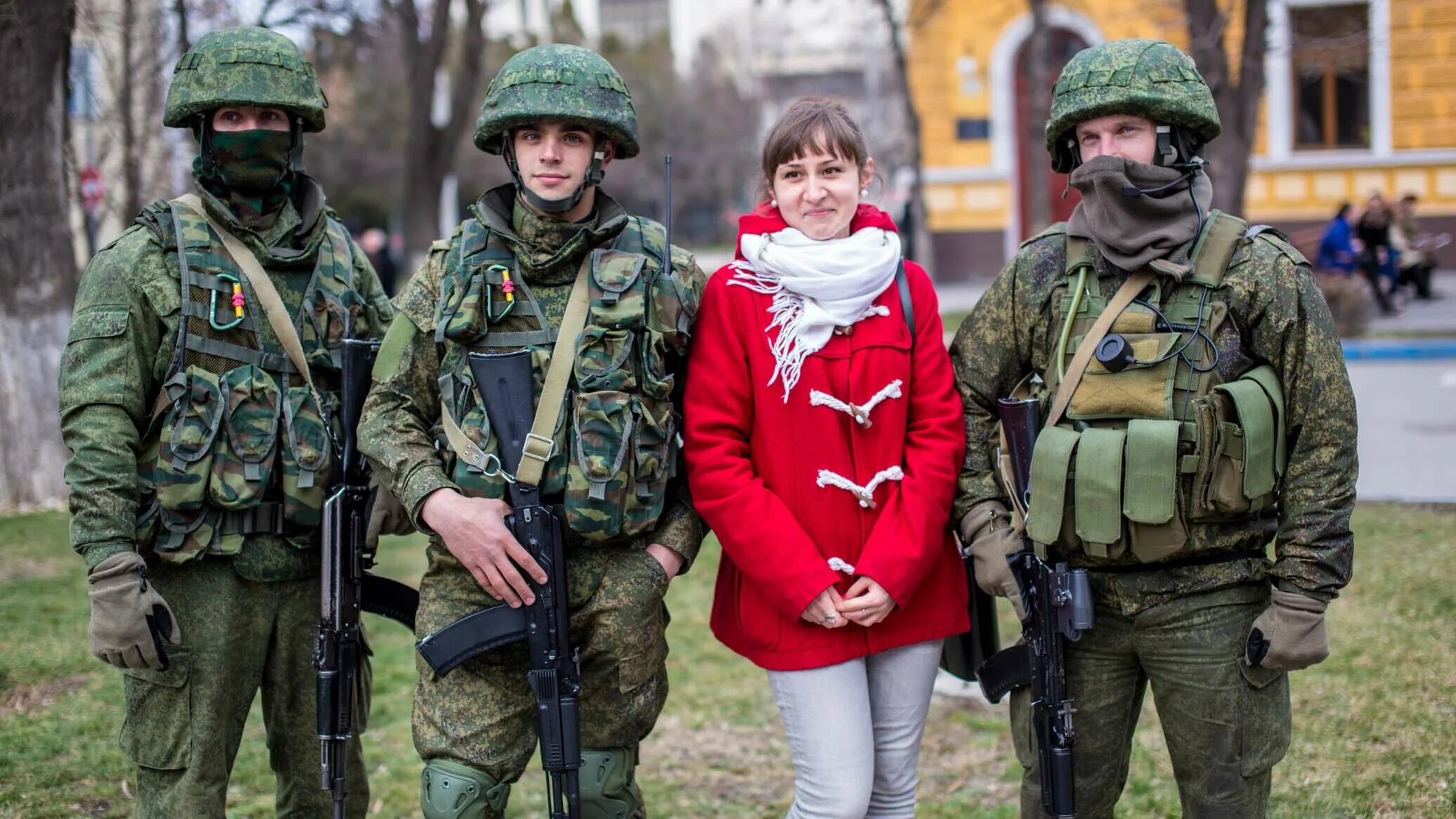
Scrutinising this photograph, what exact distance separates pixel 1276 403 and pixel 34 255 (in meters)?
7.62

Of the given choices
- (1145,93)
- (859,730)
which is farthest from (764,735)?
(1145,93)

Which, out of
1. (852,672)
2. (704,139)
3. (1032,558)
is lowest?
(852,672)

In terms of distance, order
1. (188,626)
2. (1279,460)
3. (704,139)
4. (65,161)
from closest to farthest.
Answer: (1279,460) < (188,626) < (65,161) < (704,139)

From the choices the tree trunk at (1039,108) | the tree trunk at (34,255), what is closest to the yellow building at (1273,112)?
the tree trunk at (1039,108)

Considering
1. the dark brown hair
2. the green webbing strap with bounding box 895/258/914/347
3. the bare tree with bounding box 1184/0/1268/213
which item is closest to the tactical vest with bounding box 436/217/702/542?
the dark brown hair

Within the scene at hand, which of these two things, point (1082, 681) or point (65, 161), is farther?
point (65, 161)

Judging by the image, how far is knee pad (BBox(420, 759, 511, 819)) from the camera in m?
3.17

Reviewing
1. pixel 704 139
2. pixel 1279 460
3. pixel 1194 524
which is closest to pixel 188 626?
pixel 1194 524

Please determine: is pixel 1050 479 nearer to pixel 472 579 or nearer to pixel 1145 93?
pixel 1145 93

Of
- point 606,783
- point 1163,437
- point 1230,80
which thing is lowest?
point 606,783

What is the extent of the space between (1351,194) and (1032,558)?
19478mm

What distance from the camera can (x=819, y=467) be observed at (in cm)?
329

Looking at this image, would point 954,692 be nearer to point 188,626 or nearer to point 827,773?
point 827,773

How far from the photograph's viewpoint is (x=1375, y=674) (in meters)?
5.56
